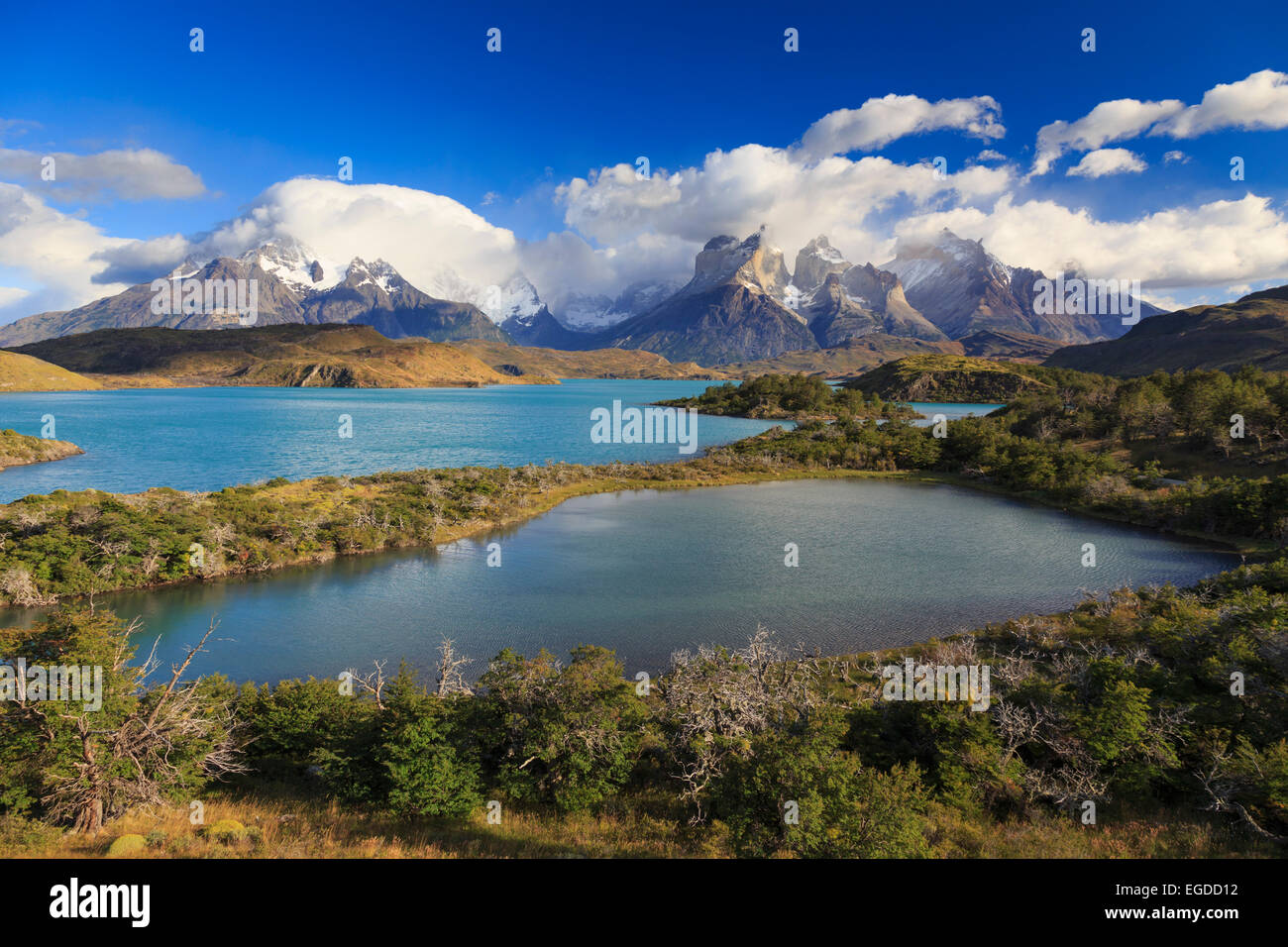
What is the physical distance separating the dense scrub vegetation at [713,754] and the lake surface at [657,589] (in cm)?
913

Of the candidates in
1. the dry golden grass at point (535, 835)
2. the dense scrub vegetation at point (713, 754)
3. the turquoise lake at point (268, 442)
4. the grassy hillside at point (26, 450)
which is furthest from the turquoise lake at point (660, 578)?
the dry golden grass at point (535, 835)

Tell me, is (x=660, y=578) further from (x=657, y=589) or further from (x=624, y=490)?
(x=624, y=490)

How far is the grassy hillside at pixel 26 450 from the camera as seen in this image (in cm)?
8431

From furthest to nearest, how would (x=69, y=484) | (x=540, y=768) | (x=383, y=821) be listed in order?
(x=69, y=484) → (x=540, y=768) → (x=383, y=821)

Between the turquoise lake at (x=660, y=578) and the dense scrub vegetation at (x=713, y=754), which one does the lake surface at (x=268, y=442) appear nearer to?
the turquoise lake at (x=660, y=578)

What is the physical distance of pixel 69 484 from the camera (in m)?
71.2

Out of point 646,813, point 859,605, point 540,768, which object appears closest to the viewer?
point 646,813

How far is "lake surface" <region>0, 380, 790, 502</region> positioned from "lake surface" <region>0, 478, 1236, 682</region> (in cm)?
4199

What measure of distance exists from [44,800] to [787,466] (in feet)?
298

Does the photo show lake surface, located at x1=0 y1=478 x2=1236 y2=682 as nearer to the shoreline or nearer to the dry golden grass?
the shoreline
